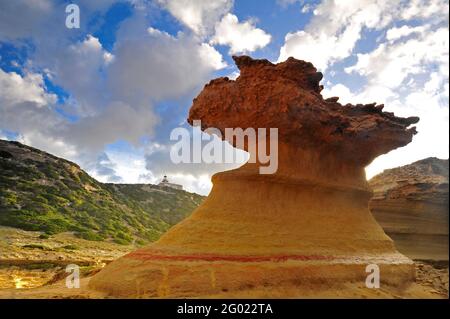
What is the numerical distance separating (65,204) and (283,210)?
31.5 metres

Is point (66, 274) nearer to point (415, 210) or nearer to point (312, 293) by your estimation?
point (312, 293)

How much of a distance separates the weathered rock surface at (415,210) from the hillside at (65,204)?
2337cm

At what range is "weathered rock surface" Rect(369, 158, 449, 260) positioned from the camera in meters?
12.5

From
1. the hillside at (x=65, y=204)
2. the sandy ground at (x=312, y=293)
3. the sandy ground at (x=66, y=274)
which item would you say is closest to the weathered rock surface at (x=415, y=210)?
the sandy ground at (x=66, y=274)

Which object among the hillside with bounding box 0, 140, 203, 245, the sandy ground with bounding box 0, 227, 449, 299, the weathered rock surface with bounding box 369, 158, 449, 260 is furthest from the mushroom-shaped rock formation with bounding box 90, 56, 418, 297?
the hillside with bounding box 0, 140, 203, 245

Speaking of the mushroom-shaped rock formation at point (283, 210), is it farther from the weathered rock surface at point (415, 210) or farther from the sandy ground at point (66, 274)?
the weathered rock surface at point (415, 210)

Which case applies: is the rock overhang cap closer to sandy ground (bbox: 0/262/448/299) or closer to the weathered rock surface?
sandy ground (bbox: 0/262/448/299)

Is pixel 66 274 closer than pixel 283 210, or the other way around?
pixel 283 210

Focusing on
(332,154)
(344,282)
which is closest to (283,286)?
(344,282)

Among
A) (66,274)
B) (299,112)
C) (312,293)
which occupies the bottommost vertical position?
(66,274)

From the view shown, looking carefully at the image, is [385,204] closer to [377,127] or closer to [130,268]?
[377,127]

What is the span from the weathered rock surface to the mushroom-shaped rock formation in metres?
4.07

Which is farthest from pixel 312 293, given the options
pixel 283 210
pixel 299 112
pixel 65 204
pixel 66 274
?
pixel 65 204

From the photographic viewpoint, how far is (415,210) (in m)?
13.0
